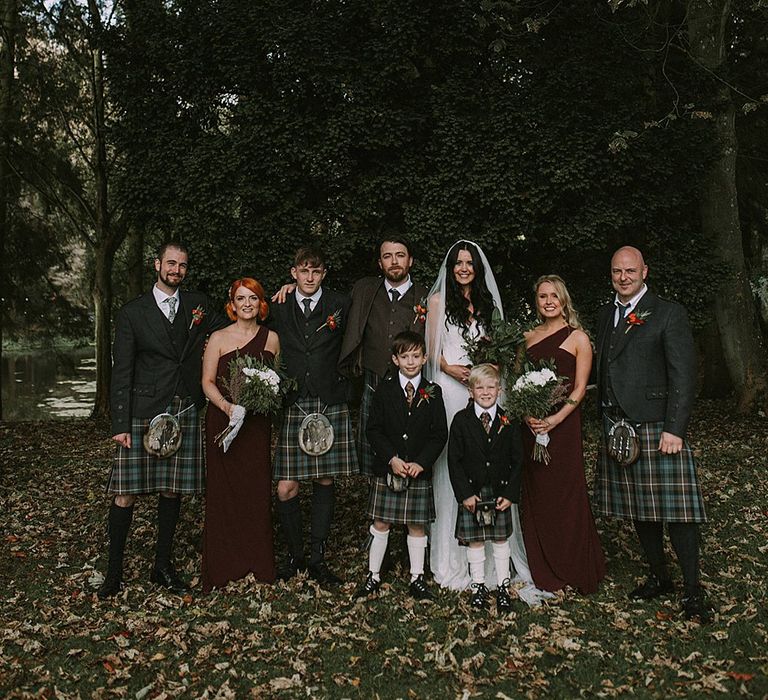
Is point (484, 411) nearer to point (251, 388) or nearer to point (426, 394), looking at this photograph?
point (426, 394)

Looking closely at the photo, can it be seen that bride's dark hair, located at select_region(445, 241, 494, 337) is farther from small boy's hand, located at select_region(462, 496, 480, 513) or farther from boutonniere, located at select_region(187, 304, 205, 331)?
boutonniere, located at select_region(187, 304, 205, 331)

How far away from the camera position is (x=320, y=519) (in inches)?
217

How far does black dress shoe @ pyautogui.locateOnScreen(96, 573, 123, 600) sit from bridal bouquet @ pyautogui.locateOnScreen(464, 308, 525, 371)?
3025mm

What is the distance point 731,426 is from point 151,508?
8.51m

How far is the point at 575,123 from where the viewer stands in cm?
933

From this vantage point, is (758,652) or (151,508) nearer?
(758,652)

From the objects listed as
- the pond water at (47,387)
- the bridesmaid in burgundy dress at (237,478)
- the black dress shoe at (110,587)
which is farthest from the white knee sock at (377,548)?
the pond water at (47,387)

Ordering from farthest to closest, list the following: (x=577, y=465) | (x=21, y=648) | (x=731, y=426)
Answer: (x=731, y=426), (x=577, y=465), (x=21, y=648)

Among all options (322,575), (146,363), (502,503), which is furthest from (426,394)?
(146,363)

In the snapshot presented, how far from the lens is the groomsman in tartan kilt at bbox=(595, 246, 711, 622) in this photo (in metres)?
4.63

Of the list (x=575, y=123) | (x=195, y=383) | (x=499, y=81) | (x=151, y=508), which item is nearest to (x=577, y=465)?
(x=195, y=383)

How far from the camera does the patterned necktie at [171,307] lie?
209 inches

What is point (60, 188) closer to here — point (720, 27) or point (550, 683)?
point (720, 27)

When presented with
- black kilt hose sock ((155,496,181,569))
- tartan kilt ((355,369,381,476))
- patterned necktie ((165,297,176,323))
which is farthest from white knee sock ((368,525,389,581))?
patterned necktie ((165,297,176,323))
